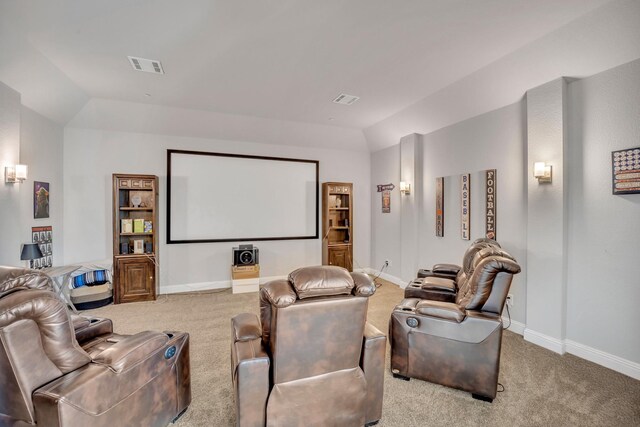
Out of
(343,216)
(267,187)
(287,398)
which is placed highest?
(267,187)

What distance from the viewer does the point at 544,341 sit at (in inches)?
119

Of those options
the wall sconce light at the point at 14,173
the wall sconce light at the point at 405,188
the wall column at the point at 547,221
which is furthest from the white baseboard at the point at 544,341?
the wall sconce light at the point at 14,173

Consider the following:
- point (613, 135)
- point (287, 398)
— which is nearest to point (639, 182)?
point (613, 135)

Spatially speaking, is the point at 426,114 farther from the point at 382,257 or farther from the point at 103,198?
the point at 103,198

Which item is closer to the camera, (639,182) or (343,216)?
(639,182)

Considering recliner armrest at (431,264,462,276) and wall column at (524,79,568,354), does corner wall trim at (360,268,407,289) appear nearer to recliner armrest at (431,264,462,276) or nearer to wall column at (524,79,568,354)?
recliner armrest at (431,264,462,276)

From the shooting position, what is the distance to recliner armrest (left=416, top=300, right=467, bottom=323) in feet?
7.32

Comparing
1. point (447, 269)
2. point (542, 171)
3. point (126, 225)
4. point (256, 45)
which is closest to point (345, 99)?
point (256, 45)

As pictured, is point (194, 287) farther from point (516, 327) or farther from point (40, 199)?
point (516, 327)

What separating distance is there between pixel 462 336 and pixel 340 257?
12.6 feet

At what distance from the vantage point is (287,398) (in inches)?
60.6

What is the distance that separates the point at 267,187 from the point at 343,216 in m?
1.79

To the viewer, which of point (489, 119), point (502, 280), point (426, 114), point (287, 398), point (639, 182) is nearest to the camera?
point (287, 398)

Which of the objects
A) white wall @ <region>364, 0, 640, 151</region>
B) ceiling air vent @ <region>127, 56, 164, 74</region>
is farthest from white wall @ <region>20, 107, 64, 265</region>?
white wall @ <region>364, 0, 640, 151</region>
